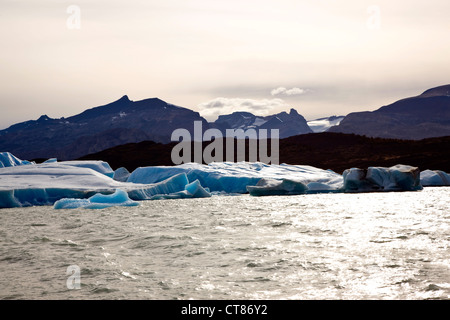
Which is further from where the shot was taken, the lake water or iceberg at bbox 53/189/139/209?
iceberg at bbox 53/189/139/209

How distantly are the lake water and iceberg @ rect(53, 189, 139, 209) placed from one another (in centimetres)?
455

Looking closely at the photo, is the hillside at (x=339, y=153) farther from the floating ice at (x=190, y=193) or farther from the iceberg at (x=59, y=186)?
the iceberg at (x=59, y=186)

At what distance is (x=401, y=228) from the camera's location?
14.4 metres

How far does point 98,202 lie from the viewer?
23.5 meters

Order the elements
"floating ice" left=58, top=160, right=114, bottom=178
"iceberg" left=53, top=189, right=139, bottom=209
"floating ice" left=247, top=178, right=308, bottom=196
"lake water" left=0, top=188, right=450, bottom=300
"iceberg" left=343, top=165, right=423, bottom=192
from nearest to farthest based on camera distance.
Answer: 1. "lake water" left=0, top=188, right=450, bottom=300
2. "iceberg" left=53, top=189, right=139, bottom=209
3. "floating ice" left=247, top=178, right=308, bottom=196
4. "iceberg" left=343, top=165, right=423, bottom=192
5. "floating ice" left=58, top=160, right=114, bottom=178

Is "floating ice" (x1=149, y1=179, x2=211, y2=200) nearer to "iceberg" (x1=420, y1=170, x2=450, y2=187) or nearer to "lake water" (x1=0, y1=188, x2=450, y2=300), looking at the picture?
"lake water" (x1=0, y1=188, x2=450, y2=300)

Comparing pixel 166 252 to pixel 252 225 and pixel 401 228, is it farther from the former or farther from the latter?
pixel 401 228

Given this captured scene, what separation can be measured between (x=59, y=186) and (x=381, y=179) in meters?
22.7

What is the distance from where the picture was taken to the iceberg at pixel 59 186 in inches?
966

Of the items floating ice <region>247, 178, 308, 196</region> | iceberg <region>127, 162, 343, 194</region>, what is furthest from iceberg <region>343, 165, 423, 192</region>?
floating ice <region>247, 178, 308, 196</region>

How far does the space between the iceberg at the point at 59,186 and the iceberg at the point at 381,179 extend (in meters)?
11.1

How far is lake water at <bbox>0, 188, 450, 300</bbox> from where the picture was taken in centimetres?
720
